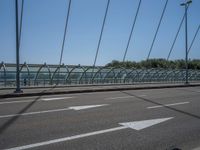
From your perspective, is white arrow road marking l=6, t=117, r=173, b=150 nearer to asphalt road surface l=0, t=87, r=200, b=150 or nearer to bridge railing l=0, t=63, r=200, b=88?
asphalt road surface l=0, t=87, r=200, b=150

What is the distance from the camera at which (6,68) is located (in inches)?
717

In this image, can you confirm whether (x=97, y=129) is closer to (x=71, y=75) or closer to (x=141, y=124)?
(x=141, y=124)

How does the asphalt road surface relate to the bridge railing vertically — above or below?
below

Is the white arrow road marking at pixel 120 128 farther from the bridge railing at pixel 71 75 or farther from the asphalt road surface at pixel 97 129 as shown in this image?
the bridge railing at pixel 71 75

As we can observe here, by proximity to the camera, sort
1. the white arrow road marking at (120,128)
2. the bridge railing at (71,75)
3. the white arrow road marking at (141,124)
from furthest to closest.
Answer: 1. the bridge railing at (71,75)
2. the white arrow road marking at (141,124)
3. the white arrow road marking at (120,128)

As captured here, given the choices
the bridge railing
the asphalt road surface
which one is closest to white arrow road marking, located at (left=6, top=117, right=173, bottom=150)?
the asphalt road surface

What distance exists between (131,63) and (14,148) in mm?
53365

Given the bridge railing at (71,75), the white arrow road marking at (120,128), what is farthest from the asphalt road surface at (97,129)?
the bridge railing at (71,75)

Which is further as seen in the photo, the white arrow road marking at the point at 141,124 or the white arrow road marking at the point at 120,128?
the white arrow road marking at the point at 141,124

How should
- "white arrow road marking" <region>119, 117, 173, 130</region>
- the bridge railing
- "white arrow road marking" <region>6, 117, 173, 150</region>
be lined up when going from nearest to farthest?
"white arrow road marking" <region>6, 117, 173, 150</region> < "white arrow road marking" <region>119, 117, 173, 130</region> < the bridge railing

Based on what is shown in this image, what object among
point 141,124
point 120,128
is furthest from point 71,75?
point 120,128

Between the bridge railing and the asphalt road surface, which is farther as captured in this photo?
the bridge railing

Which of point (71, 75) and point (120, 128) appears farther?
point (71, 75)

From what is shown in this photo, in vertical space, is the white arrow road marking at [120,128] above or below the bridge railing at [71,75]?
below
